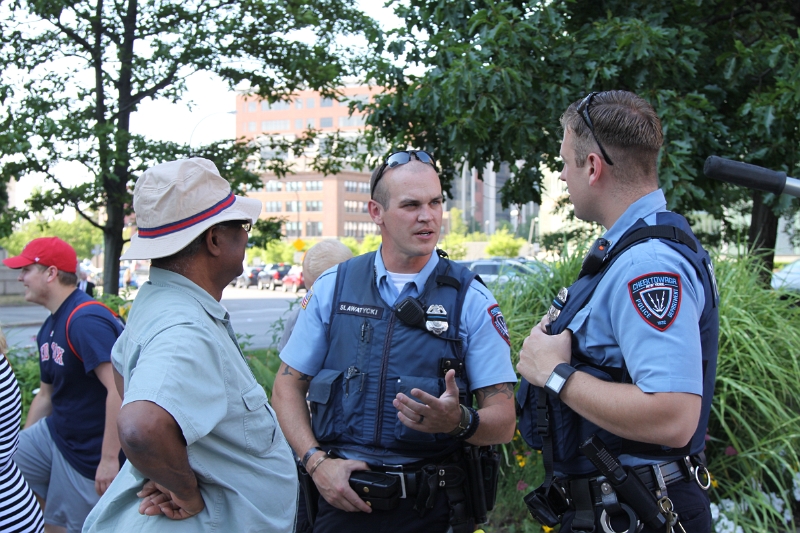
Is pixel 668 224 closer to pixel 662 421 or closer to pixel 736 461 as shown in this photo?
pixel 662 421

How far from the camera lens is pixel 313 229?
127188mm

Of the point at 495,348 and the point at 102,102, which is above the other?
the point at 102,102

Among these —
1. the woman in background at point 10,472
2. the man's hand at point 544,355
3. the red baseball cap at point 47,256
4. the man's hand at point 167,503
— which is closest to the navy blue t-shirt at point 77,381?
the red baseball cap at point 47,256

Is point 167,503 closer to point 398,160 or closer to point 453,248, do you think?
point 398,160

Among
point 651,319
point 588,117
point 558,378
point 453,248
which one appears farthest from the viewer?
point 453,248

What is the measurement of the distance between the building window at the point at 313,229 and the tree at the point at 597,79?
393 feet

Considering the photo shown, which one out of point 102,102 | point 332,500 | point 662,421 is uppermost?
point 102,102

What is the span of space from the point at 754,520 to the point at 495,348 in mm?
2439

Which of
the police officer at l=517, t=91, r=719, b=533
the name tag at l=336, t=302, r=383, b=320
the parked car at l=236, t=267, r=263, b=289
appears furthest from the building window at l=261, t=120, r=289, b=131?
the police officer at l=517, t=91, r=719, b=533

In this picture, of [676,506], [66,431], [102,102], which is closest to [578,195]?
[676,506]

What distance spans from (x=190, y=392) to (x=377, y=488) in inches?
40.7

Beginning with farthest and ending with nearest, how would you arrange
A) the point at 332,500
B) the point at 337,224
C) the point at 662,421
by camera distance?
the point at 337,224 → the point at 332,500 → the point at 662,421

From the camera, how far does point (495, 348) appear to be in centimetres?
275

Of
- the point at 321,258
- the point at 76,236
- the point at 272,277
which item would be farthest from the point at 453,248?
the point at 76,236
